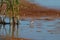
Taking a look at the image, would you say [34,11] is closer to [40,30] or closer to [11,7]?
[40,30]

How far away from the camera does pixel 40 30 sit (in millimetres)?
10578

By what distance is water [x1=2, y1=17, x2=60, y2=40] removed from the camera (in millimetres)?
9750

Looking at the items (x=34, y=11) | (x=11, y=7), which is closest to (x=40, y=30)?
(x=11, y=7)

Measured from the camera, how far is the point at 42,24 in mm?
11578

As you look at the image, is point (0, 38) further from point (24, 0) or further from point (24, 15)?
point (24, 0)

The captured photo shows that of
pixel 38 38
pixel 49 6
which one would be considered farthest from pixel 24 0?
pixel 38 38

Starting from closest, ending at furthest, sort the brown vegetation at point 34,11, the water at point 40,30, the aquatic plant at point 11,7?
the aquatic plant at point 11,7 < the water at point 40,30 < the brown vegetation at point 34,11

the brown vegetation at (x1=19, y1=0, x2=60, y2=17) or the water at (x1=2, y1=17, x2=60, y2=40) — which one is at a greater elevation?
the brown vegetation at (x1=19, y1=0, x2=60, y2=17)

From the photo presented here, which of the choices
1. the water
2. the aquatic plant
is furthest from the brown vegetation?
the aquatic plant

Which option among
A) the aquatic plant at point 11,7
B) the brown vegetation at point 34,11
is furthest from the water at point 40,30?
the brown vegetation at point 34,11

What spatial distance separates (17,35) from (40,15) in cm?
509

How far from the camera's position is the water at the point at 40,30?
9.75m

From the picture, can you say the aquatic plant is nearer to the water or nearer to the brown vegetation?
the water

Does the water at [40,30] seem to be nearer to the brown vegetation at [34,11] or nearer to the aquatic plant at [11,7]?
the aquatic plant at [11,7]
